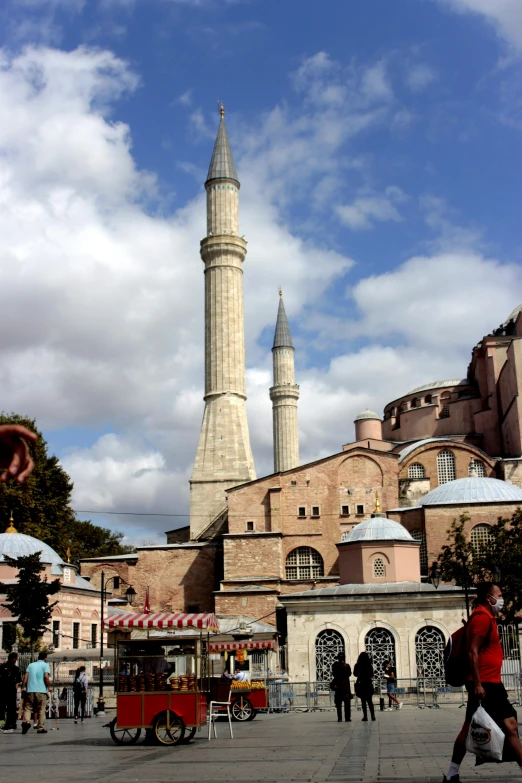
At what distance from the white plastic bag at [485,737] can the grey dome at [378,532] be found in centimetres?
2335

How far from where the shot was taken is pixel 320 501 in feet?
119

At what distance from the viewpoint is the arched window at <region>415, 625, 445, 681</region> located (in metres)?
24.2

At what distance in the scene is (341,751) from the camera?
933 cm

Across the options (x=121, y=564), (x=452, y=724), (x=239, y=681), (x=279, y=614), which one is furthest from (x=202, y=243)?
(x=452, y=724)

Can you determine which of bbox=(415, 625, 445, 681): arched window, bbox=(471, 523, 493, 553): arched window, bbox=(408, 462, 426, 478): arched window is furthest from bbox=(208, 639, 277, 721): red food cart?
bbox=(408, 462, 426, 478): arched window

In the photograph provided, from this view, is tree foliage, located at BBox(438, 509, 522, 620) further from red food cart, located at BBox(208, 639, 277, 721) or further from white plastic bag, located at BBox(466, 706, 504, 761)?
white plastic bag, located at BBox(466, 706, 504, 761)

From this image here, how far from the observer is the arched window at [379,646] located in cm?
2461

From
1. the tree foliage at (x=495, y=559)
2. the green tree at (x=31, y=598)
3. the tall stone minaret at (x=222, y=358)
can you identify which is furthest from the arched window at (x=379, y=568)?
the tall stone minaret at (x=222, y=358)

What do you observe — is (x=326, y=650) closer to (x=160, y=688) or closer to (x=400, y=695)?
(x=400, y=695)

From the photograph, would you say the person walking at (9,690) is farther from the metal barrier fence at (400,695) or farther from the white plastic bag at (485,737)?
A: the white plastic bag at (485,737)


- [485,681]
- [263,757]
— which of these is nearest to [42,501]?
[263,757]

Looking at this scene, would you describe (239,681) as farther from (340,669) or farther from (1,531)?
(1,531)

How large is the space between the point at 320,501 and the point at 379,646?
11.9m

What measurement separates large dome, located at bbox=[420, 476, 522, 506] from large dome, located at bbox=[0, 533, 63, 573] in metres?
13.5
